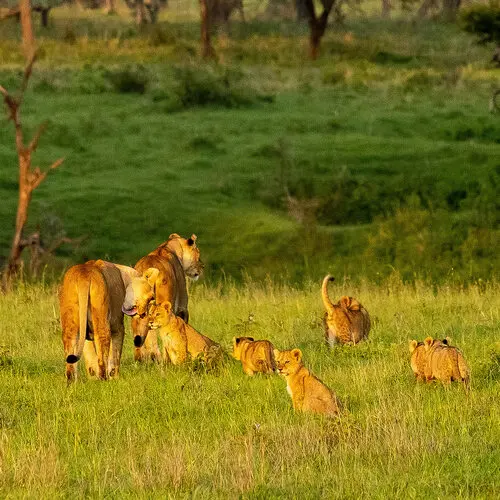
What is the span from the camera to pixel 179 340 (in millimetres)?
10141

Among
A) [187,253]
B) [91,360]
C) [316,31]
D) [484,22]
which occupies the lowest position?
[316,31]

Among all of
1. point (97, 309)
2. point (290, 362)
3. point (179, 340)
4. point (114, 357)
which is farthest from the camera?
point (179, 340)

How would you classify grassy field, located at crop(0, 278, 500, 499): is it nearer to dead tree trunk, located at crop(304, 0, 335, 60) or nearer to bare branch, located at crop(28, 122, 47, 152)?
bare branch, located at crop(28, 122, 47, 152)

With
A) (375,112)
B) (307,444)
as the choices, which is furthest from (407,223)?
(307,444)

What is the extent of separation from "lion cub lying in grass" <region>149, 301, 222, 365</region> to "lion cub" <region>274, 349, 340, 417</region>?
1388 mm

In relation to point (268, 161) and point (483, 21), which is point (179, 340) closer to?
point (268, 161)

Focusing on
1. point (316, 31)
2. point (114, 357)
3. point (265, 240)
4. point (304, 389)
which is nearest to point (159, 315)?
point (114, 357)

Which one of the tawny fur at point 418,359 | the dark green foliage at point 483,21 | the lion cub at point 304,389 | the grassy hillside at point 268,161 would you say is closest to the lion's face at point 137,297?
the lion cub at point 304,389

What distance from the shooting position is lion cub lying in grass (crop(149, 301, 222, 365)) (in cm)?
997

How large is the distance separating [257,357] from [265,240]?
13.9 meters

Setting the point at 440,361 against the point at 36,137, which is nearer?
the point at 440,361

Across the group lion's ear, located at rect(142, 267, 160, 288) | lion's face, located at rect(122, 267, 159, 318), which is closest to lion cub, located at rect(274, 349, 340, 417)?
lion's face, located at rect(122, 267, 159, 318)

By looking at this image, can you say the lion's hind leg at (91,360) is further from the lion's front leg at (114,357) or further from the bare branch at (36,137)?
the bare branch at (36,137)

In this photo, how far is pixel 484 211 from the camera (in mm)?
24172
